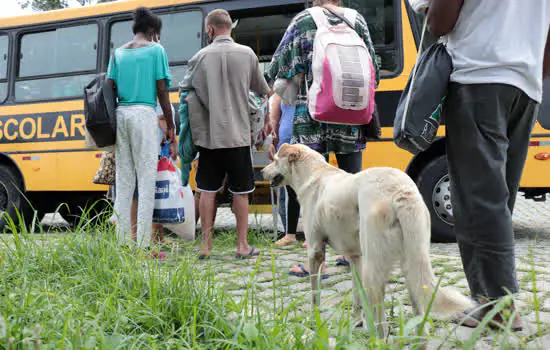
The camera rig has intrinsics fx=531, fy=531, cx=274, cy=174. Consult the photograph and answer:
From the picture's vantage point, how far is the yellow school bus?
229 inches

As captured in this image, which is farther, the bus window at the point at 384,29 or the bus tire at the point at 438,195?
the bus window at the point at 384,29

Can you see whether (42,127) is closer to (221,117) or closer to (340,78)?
(221,117)

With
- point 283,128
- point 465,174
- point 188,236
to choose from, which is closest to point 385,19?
point 283,128

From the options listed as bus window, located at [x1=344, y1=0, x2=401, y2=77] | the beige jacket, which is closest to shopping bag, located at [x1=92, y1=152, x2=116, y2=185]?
the beige jacket

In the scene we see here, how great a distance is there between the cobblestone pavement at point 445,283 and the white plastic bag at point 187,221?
0.67 meters

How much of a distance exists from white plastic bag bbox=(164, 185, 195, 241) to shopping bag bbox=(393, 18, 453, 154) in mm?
2920

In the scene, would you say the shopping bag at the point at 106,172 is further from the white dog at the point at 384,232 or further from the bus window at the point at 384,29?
the white dog at the point at 384,232

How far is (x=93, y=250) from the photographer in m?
3.20

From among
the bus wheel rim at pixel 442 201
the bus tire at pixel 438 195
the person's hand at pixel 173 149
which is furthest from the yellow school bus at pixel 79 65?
the person's hand at pixel 173 149

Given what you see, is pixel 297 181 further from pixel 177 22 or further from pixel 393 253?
pixel 177 22

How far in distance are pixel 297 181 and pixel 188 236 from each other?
227cm

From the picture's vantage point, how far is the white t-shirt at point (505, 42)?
2326 millimetres

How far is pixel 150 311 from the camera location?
222 cm

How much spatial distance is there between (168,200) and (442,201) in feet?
9.22
